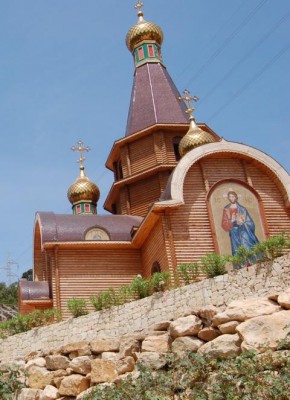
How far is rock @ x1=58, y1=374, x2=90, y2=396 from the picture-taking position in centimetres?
909

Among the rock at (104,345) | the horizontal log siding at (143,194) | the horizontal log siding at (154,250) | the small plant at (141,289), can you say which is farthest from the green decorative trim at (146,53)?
the rock at (104,345)

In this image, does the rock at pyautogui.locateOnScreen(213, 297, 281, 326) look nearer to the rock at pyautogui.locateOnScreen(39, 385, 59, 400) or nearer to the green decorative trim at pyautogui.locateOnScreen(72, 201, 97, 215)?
the rock at pyautogui.locateOnScreen(39, 385, 59, 400)

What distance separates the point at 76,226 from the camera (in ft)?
53.9

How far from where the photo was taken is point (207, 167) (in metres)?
14.9

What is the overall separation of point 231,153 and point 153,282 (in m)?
5.68

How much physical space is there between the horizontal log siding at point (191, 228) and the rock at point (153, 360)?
16.1 ft

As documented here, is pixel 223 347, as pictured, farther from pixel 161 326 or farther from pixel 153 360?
pixel 161 326

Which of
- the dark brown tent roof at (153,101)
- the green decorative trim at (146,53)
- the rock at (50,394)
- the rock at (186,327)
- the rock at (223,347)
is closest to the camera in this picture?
the rock at (223,347)

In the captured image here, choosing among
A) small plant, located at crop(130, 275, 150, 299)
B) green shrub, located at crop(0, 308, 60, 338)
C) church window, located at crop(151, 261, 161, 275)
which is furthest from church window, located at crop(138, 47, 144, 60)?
small plant, located at crop(130, 275, 150, 299)

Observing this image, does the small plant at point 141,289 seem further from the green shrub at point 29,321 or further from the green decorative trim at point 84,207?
the green decorative trim at point 84,207

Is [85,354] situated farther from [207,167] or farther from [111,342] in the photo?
[207,167]

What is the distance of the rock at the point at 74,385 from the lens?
358 inches

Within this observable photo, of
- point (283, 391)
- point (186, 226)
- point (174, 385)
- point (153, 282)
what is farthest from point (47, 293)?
point (283, 391)

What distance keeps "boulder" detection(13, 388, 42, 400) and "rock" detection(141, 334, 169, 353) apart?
2042 mm
